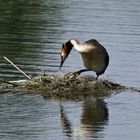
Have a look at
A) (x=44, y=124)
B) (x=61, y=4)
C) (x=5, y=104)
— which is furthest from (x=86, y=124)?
(x=61, y=4)

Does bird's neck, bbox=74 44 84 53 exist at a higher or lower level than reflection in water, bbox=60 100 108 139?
higher

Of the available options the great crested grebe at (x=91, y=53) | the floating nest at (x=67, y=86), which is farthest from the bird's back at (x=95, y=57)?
the floating nest at (x=67, y=86)

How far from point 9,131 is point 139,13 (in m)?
24.0

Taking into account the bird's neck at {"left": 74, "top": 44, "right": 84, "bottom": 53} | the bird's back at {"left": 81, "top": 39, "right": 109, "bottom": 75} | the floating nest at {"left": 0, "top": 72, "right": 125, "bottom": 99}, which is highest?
the bird's neck at {"left": 74, "top": 44, "right": 84, "bottom": 53}

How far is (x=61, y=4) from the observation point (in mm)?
42062

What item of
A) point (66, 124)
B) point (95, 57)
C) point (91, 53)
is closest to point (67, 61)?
point (95, 57)

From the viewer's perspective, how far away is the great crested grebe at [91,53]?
19.5 metres

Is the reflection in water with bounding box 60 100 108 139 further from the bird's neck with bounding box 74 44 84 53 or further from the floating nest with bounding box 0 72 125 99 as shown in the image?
the bird's neck with bounding box 74 44 84 53

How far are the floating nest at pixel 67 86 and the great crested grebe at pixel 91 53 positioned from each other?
31 cm

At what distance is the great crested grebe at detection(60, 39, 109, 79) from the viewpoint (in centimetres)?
1950

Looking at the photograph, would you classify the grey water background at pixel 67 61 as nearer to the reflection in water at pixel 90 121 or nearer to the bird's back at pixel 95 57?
the reflection in water at pixel 90 121

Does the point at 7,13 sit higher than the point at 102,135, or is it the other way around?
the point at 7,13

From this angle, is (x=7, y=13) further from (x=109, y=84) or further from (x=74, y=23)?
(x=109, y=84)

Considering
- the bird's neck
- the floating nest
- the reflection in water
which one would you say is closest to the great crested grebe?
the bird's neck
